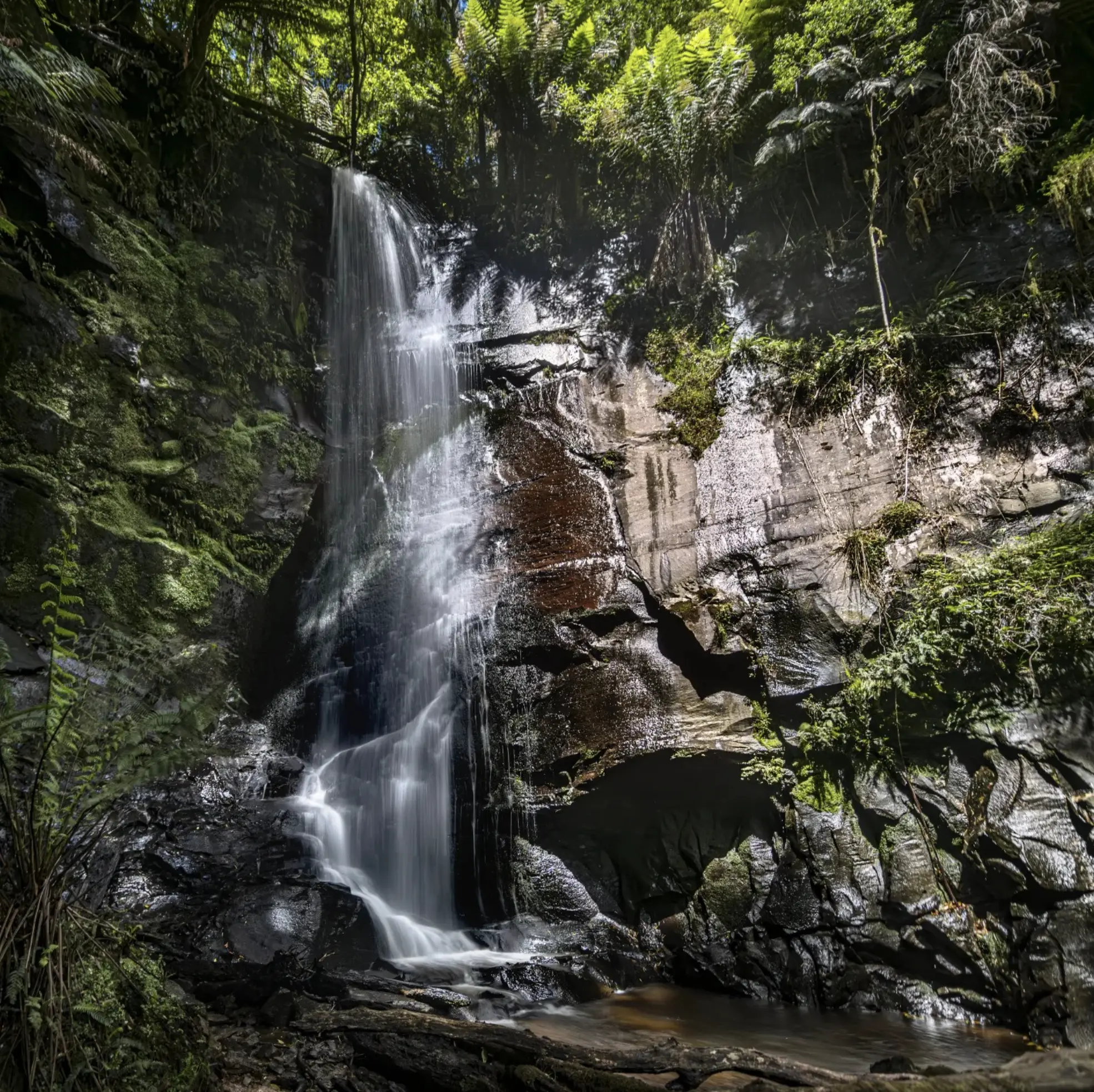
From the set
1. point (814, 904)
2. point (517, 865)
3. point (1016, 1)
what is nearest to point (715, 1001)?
point (814, 904)

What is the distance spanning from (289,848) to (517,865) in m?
2.12

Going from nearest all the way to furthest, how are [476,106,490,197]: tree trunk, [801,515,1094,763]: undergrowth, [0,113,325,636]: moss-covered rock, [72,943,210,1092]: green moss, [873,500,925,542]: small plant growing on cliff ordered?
[72,943,210,1092]: green moss
[801,515,1094,763]: undergrowth
[0,113,325,636]: moss-covered rock
[873,500,925,542]: small plant growing on cliff
[476,106,490,197]: tree trunk

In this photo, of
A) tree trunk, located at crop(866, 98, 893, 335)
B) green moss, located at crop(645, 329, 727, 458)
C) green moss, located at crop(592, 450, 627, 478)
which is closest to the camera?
tree trunk, located at crop(866, 98, 893, 335)

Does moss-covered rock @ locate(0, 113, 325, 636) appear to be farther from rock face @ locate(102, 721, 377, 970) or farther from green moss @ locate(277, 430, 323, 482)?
rock face @ locate(102, 721, 377, 970)

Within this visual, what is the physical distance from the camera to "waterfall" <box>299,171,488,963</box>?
6859 millimetres

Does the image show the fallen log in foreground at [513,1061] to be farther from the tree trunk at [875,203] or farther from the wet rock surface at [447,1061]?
the tree trunk at [875,203]

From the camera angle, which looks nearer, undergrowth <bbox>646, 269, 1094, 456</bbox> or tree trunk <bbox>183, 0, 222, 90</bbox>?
undergrowth <bbox>646, 269, 1094, 456</bbox>

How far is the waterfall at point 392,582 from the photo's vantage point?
686 cm

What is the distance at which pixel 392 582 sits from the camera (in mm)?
8664

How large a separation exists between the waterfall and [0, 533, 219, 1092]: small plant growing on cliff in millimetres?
3410

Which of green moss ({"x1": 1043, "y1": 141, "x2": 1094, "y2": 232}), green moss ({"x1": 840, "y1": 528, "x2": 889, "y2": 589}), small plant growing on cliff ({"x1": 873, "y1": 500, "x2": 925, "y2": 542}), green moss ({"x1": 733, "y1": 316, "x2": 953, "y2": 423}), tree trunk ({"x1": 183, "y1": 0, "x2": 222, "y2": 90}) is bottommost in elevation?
green moss ({"x1": 840, "y1": 528, "x2": 889, "y2": 589})

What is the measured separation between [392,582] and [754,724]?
4624 millimetres

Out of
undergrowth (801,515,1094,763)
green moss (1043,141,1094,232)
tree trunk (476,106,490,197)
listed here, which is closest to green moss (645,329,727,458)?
undergrowth (801,515,1094,763)

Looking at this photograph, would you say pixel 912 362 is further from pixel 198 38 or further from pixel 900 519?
pixel 198 38
